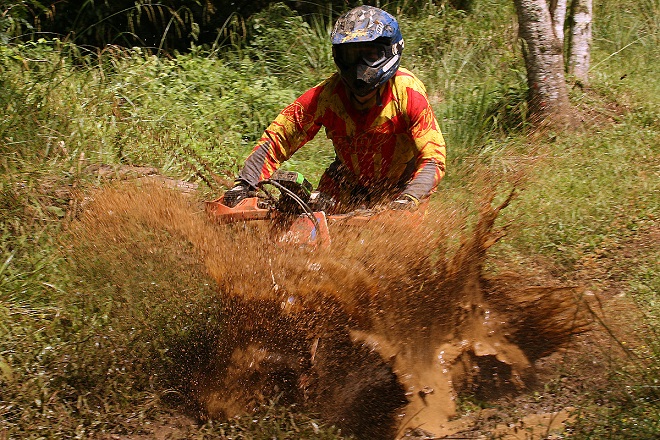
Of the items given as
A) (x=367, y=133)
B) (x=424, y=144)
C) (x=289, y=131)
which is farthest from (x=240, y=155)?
(x=424, y=144)

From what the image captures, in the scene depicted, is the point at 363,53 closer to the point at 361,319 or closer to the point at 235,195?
the point at 235,195

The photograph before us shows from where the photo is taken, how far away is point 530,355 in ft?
14.6

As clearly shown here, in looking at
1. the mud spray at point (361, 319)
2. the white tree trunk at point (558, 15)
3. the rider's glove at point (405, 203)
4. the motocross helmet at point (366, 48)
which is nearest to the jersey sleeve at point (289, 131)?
the motocross helmet at point (366, 48)

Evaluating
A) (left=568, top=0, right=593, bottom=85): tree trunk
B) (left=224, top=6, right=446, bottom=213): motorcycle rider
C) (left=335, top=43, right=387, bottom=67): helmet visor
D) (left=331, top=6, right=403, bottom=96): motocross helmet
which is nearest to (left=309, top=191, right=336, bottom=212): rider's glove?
(left=224, top=6, right=446, bottom=213): motorcycle rider

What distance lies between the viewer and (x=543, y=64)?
7.05 m

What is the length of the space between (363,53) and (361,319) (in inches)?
58.3

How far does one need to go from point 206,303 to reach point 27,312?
1024 millimetres

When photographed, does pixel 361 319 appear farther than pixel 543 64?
No

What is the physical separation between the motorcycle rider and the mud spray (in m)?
0.33

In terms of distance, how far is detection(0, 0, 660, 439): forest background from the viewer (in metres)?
3.90

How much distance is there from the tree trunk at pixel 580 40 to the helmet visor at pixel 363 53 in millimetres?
4221

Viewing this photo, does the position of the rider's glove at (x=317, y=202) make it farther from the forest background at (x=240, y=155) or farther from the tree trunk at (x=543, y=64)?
the tree trunk at (x=543, y=64)

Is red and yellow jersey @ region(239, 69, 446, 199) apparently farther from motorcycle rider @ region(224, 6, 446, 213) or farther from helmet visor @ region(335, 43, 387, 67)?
helmet visor @ region(335, 43, 387, 67)

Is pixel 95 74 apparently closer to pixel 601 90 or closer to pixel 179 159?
pixel 179 159
